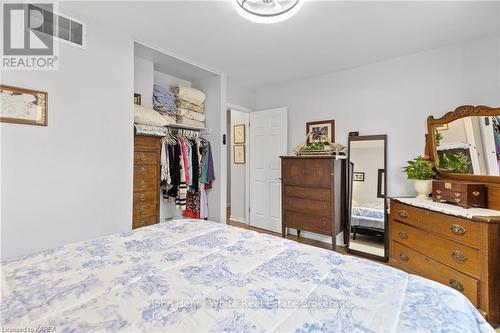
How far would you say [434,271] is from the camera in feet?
6.51

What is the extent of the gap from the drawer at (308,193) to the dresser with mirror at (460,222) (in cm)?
71

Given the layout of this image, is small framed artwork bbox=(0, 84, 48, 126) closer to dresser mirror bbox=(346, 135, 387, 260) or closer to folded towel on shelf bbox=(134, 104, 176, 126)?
folded towel on shelf bbox=(134, 104, 176, 126)

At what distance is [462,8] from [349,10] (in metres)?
0.90

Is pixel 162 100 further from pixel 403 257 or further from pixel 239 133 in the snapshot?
pixel 403 257

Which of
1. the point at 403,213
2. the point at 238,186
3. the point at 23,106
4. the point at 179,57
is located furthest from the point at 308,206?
the point at 23,106

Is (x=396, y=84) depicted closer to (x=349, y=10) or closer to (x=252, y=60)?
(x=349, y=10)

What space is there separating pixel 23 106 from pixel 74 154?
482mm

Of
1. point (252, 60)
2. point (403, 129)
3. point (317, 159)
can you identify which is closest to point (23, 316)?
point (317, 159)

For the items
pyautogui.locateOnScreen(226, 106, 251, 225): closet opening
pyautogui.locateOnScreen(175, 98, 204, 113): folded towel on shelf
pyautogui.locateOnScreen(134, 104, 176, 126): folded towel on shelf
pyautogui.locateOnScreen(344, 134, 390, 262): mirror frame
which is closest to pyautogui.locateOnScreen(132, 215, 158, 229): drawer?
pyautogui.locateOnScreen(134, 104, 176, 126): folded towel on shelf

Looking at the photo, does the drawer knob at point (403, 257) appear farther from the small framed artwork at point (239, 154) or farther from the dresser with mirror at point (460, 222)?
the small framed artwork at point (239, 154)

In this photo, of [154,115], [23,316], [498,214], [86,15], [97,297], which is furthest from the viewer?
[154,115]

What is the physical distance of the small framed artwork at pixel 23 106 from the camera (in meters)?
1.78

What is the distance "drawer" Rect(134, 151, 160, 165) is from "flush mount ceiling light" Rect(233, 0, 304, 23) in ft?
6.03

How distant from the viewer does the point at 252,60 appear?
3047mm
